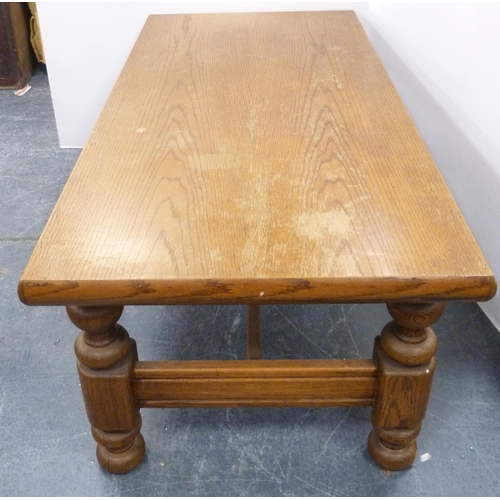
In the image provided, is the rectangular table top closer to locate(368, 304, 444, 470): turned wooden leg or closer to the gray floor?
locate(368, 304, 444, 470): turned wooden leg

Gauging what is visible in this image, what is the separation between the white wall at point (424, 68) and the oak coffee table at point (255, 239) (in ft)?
0.76

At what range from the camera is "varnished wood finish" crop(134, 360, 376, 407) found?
3.01 feet

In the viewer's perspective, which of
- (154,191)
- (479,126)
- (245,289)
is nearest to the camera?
(245,289)

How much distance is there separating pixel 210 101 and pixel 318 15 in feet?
2.23

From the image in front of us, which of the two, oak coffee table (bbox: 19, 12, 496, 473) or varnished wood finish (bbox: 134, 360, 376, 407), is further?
varnished wood finish (bbox: 134, 360, 376, 407)

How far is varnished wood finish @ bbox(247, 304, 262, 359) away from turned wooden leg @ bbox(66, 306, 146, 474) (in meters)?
0.26

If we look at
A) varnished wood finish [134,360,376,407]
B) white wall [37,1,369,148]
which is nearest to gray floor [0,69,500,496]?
varnished wood finish [134,360,376,407]

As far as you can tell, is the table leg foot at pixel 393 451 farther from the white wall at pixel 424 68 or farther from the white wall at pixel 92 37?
the white wall at pixel 92 37

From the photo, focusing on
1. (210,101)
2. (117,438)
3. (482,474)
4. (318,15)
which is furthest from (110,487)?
(318,15)

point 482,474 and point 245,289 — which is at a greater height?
point 245,289

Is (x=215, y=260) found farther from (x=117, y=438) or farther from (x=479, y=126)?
(x=479, y=126)

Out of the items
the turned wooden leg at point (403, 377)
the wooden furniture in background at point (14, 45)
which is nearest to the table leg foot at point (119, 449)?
the turned wooden leg at point (403, 377)

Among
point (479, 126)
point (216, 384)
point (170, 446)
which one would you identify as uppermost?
point (479, 126)

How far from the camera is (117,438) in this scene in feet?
3.13
